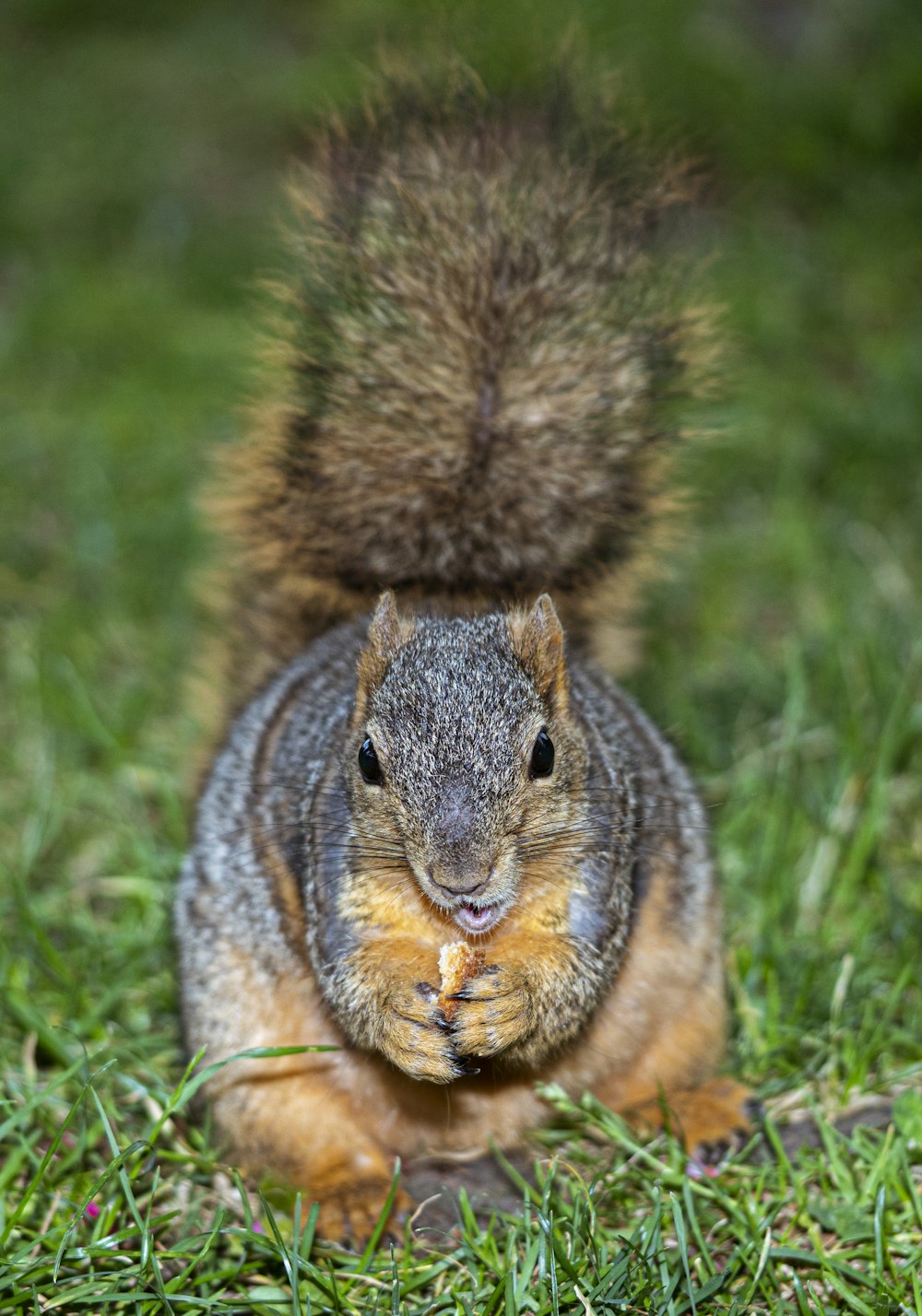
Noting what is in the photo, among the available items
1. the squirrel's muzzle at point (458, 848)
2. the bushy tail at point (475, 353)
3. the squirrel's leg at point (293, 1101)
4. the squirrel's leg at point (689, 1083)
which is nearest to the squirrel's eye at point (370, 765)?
the squirrel's muzzle at point (458, 848)

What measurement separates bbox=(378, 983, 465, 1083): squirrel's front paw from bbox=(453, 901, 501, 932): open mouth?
13 cm

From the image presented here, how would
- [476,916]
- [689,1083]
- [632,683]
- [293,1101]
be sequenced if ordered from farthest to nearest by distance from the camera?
[632,683] → [689,1083] → [293,1101] → [476,916]

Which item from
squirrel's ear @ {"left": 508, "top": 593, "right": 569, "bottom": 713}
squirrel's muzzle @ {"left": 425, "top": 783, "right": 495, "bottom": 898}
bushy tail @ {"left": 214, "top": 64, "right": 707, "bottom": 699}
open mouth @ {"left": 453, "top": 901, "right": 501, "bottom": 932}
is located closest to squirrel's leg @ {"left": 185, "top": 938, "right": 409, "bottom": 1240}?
open mouth @ {"left": 453, "top": 901, "right": 501, "bottom": 932}

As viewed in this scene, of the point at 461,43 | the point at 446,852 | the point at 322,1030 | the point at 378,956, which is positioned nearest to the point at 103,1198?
the point at 322,1030

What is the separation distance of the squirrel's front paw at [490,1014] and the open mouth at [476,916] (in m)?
0.09

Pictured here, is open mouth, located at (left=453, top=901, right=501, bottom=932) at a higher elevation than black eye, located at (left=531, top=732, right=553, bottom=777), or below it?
below

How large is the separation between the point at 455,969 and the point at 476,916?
0.11 metres

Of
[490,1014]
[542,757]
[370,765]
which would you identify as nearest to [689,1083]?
[490,1014]

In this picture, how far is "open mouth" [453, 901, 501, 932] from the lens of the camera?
1.89 m

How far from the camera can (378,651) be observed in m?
2.03

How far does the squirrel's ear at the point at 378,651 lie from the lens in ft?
6.63

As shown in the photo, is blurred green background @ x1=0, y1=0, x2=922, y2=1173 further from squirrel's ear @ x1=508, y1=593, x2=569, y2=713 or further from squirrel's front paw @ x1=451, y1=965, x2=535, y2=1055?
squirrel's ear @ x1=508, y1=593, x2=569, y2=713

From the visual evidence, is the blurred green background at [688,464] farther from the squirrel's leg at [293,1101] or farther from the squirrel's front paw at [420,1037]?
the squirrel's front paw at [420,1037]

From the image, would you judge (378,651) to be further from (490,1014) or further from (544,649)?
(490,1014)
